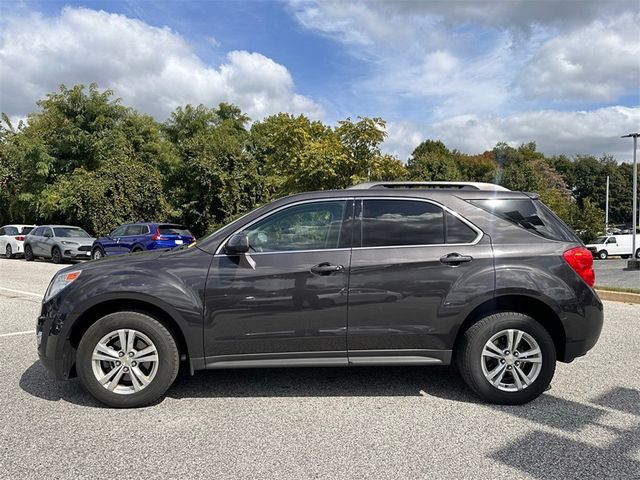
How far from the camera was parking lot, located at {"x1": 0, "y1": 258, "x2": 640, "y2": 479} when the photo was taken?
308 cm

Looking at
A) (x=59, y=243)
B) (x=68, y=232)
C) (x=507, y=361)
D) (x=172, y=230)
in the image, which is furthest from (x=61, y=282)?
(x=68, y=232)

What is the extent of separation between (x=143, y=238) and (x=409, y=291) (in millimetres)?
14130

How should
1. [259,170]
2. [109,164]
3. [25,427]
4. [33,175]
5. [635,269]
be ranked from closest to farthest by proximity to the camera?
[25,427] → [635,269] → [109,164] → [259,170] → [33,175]

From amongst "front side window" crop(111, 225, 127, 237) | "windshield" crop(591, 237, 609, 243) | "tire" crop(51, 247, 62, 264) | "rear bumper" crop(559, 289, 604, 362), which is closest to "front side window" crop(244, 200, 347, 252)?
"rear bumper" crop(559, 289, 604, 362)

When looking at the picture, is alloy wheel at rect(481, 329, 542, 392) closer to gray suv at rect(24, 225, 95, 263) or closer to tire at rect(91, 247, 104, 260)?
tire at rect(91, 247, 104, 260)

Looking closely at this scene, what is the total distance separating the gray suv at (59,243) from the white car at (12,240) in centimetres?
188

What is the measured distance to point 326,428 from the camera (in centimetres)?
363

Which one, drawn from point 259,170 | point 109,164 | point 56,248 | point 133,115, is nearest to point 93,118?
point 133,115

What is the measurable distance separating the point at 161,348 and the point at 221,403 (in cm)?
67

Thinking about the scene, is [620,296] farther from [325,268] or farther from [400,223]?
[325,268]

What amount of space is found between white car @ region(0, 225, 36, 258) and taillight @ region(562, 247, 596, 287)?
23141 millimetres

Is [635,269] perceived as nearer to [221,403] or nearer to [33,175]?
[221,403]

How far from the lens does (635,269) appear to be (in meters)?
20.2

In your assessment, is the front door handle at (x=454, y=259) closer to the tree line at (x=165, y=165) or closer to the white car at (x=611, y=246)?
the tree line at (x=165, y=165)
